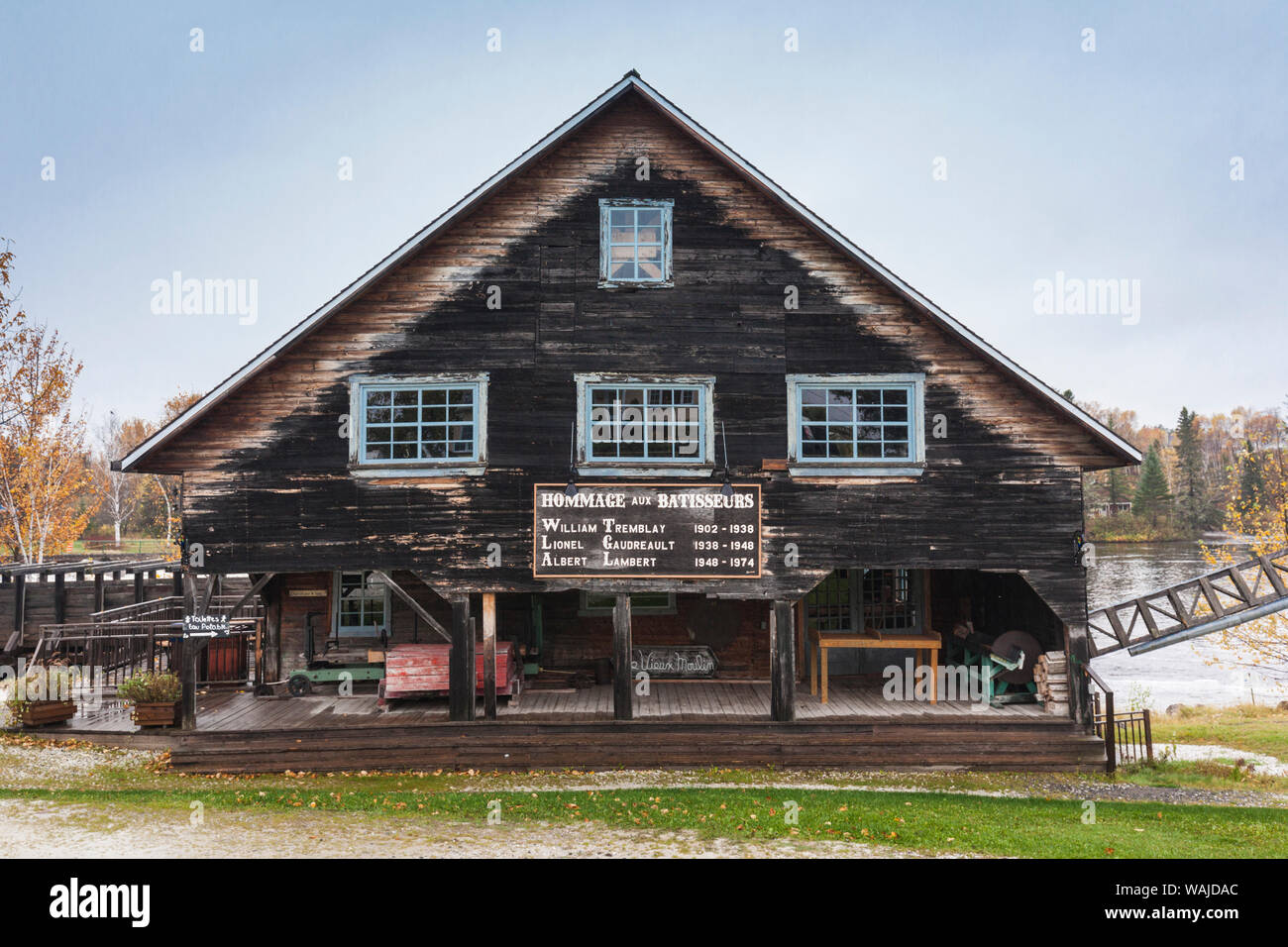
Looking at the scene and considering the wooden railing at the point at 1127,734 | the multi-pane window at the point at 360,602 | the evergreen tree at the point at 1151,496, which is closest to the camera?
the wooden railing at the point at 1127,734

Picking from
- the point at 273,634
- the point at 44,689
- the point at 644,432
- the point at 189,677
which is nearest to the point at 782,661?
the point at 644,432

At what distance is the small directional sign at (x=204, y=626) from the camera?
44.1ft

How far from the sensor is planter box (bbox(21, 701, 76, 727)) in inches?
604

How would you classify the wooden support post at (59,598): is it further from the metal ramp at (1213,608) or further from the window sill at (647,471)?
the metal ramp at (1213,608)

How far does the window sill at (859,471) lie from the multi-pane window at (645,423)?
1588 mm

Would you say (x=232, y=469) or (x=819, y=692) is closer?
(x=232, y=469)

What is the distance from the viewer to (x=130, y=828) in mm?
10250

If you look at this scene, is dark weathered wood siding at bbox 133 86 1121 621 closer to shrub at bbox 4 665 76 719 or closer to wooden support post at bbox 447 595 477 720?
wooden support post at bbox 447 595 477 720

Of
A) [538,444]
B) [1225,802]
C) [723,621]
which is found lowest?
[1225,802]

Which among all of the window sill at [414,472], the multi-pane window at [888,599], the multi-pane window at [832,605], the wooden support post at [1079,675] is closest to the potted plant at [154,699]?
the window sill at [414,472]

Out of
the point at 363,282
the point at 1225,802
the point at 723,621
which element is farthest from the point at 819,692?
the point at 363,282

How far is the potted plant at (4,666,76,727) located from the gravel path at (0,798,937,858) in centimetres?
509
